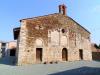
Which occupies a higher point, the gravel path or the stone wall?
the stone wall

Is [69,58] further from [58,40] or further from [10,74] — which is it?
[10,74]

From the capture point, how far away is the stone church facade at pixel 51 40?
75.0ft

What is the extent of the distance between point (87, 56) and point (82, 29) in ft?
14.4

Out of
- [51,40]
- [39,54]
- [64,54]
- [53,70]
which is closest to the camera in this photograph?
[53,70]

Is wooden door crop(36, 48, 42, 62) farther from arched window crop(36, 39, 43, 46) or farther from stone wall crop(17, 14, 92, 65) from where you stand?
arched window crop(36, 39, 43, 46)

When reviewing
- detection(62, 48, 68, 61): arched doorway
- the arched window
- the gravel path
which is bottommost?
the gravel path

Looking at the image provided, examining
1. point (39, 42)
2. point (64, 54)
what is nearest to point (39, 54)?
point (39, 42)

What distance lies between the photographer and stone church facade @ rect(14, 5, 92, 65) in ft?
75.0

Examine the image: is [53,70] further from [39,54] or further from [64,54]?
[64,54]

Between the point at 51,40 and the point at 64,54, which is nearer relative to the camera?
the point at 51,40

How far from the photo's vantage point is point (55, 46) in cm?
2542

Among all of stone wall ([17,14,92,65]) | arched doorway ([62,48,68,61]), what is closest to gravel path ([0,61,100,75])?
stone wall ([17,14,92,65])

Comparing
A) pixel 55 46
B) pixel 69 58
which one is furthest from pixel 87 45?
pixel 55 46

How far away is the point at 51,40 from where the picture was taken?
82.4 feet
